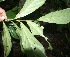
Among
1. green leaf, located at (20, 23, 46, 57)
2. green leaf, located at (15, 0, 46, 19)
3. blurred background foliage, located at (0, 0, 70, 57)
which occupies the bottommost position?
blurred background foliage, located at (0, 0, 70, 57)

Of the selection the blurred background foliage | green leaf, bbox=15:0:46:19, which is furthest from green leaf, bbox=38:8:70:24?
the blurred background foliage

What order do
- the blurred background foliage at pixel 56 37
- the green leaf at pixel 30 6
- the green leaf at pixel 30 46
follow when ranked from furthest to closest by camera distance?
the blurred background foliage at pixel 56 37
the green leaf at pixel 30 6
the green leaf at pixel 30 46

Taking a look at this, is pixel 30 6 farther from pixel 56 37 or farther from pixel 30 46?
pixel 56 37

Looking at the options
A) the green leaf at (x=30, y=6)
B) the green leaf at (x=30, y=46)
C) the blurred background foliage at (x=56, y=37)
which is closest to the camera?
the green leaf at (x=30, y=46)

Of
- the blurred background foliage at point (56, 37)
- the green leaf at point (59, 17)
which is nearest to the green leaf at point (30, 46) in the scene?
the green leaf at point (59, 17)

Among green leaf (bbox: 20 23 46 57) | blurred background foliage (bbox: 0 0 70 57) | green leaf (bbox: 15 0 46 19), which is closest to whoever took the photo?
green leaf (bbox: 20 23 46 57)

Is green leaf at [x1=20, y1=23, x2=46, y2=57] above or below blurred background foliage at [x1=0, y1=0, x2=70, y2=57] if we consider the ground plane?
above

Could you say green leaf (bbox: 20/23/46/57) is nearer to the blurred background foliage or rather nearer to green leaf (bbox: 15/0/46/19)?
green leaf (bbox: 15/0/46/19)

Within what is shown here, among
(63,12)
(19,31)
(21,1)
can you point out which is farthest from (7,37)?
(21,1)

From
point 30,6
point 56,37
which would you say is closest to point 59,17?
point 30,6

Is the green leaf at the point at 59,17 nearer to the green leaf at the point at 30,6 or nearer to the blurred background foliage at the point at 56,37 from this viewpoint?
the green leaf at the point at 30,6

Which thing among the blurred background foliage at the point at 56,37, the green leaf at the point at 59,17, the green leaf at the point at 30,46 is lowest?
the blurred background foliage at the point at 56,37
